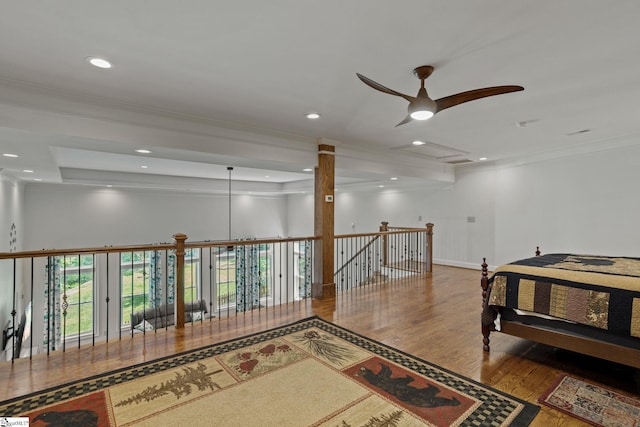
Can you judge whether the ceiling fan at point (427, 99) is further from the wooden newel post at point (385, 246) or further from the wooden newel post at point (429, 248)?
the wooden newel post at point (385, 246)

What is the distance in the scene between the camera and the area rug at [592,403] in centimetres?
203

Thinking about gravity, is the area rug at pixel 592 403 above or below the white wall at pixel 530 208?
below

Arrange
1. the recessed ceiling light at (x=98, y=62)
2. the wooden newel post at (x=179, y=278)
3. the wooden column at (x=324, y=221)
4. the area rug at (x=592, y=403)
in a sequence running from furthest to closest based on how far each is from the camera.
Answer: the wooden column at (x=324, y=221) → the wooden newel post at (x=179, y=278) → the recessed ceiling light at (x=98, y=62) → the area rug at (x=592, y=403)

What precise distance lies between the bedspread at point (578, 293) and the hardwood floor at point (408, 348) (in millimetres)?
513

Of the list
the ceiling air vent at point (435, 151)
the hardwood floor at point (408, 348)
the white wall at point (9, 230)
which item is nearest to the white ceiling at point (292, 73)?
the ceiling air vent at point (435, 151)

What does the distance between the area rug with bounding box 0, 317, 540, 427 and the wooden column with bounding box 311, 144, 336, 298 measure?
1.94 metres

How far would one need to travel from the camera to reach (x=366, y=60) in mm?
2420

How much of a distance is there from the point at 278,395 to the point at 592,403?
2255 millimetres

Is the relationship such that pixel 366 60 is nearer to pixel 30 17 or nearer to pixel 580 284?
pixel 30 17

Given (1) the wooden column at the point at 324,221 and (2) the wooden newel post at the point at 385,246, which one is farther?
(2) the wooden newel post at the point at 385,246

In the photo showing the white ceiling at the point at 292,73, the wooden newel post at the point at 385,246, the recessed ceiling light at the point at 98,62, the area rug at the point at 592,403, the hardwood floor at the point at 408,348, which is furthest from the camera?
the wooden newel post at the point at 385,246

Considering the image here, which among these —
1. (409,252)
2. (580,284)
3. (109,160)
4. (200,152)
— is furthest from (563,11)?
(109,160)

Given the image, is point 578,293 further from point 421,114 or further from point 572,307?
point 421,114

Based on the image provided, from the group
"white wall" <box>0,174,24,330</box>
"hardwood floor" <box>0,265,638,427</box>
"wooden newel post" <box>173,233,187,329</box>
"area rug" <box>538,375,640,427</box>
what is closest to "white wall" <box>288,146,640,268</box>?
"hardwood floor" <box>0,265,638,427</box>
